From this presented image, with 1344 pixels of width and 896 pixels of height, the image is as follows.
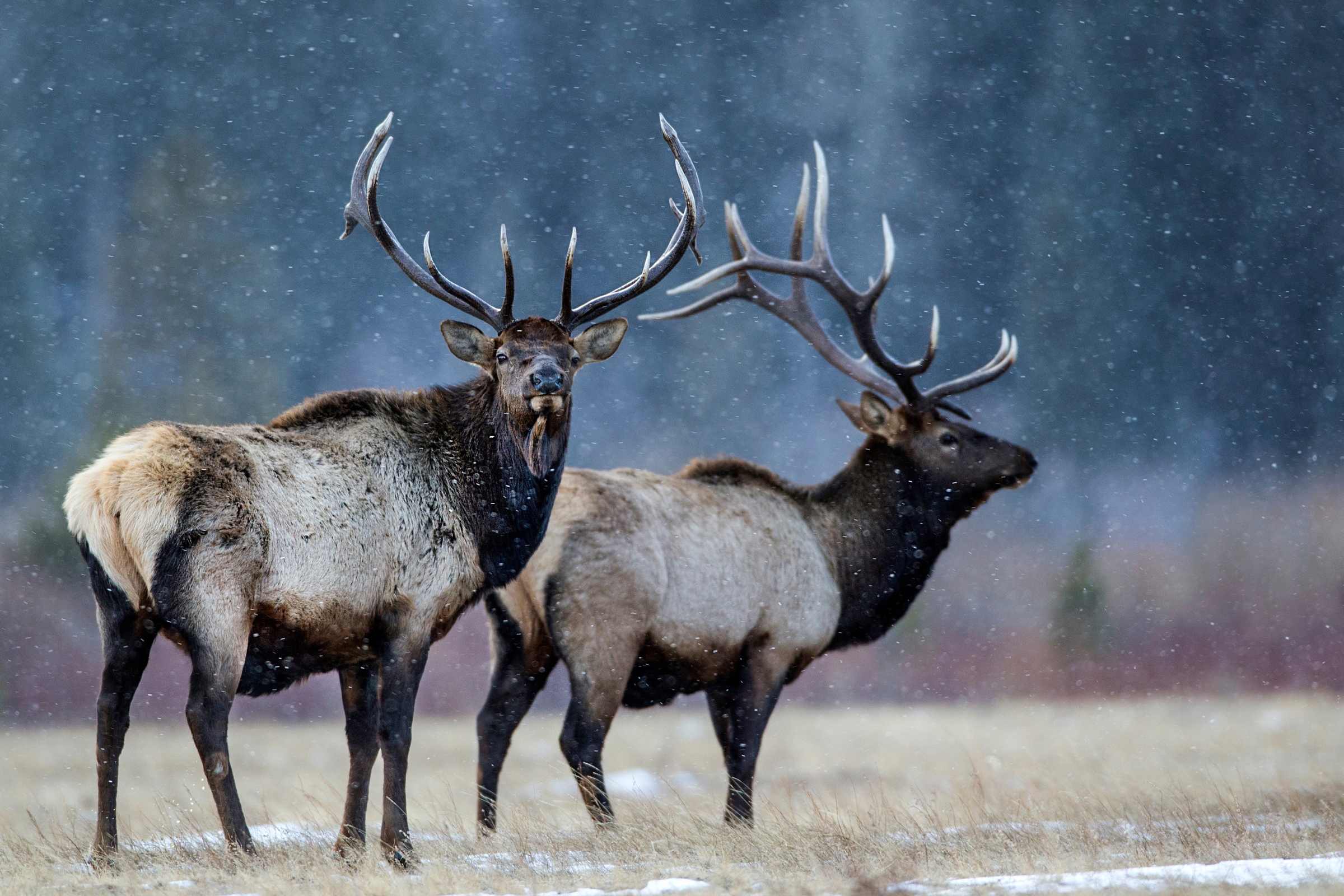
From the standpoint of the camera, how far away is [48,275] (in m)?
30.2

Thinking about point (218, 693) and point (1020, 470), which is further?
point (1020, 470)

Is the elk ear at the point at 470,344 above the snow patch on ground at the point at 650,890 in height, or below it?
above

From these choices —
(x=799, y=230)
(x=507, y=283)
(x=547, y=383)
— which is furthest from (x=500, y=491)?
(x=799, y=230)

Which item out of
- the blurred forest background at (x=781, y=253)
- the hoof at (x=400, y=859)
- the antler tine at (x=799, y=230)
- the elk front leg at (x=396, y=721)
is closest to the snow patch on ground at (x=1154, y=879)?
the hoof at (x=400, y=859)

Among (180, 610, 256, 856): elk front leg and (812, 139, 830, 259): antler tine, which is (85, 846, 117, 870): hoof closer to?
(180, 610, 256, 856): elk front leg

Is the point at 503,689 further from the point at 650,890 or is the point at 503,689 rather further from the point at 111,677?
the point at 650,890

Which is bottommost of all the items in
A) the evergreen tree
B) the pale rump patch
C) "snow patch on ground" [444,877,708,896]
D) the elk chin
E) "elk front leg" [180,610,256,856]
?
the evergreen tree

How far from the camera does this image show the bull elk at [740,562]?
7.59 m

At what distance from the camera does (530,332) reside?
700cm

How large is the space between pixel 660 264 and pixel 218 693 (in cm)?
338

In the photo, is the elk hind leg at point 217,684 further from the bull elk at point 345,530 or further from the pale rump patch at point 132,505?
the pale rump patch at point 132,505

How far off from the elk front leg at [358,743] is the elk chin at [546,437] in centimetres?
136

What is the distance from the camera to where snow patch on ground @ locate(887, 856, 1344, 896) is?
16.1 ft

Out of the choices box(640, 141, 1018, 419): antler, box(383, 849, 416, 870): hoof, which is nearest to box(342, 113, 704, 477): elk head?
box(640, 141, 1018, 419): antler
